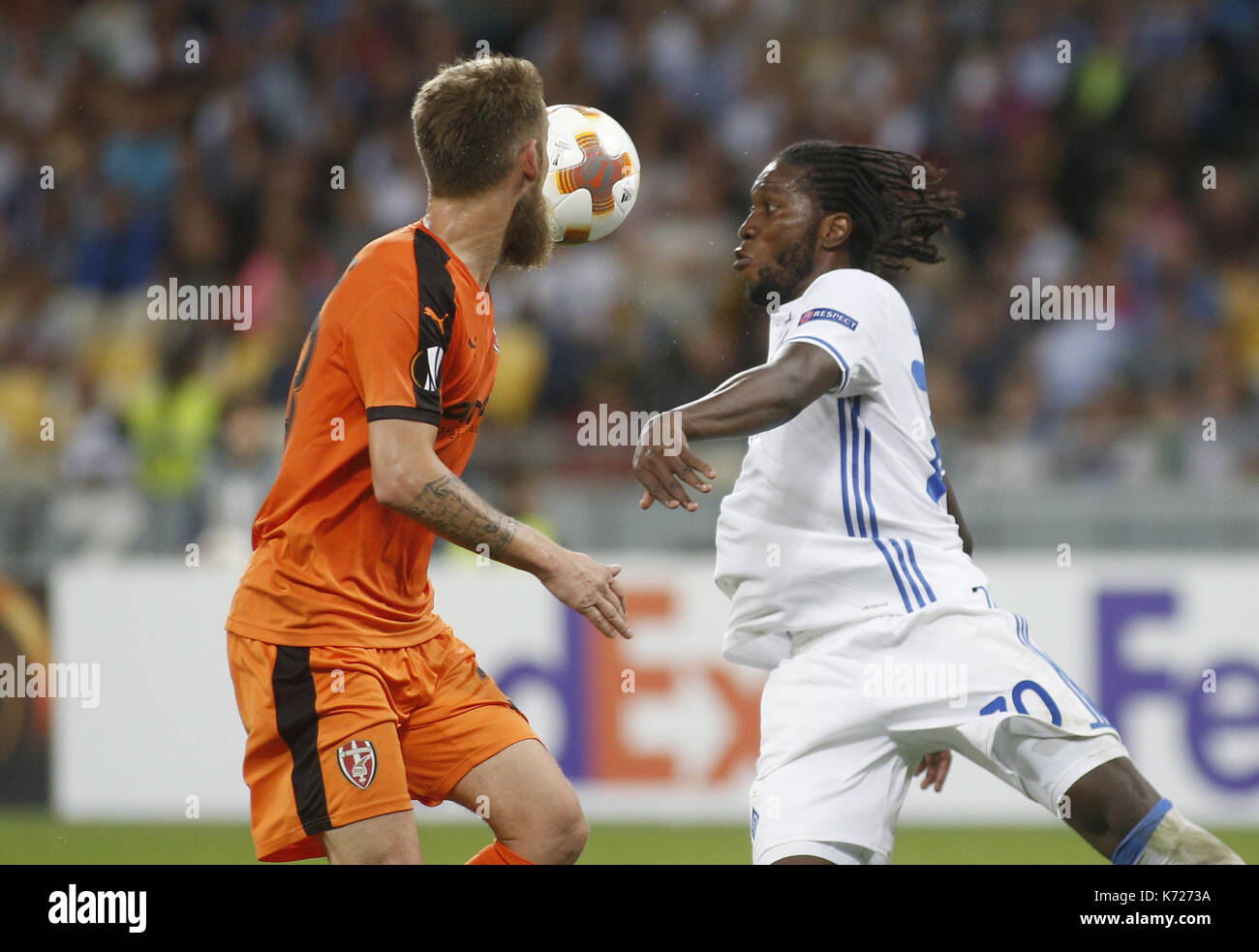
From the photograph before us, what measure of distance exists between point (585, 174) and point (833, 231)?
27.7 inches

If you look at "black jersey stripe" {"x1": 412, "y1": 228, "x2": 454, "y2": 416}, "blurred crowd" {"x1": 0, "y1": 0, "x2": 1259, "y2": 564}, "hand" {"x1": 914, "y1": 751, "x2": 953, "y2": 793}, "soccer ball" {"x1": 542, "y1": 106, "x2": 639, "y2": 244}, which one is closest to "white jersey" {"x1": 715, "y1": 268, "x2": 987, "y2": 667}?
"hand" {"x1": 914, "y1": 751, "x2": 953, "y2": 793}

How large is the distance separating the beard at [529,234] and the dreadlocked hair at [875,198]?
0.65m

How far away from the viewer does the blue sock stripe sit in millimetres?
3584

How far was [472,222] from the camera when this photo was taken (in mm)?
3951

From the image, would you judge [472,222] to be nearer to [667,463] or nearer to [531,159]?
[531,159]

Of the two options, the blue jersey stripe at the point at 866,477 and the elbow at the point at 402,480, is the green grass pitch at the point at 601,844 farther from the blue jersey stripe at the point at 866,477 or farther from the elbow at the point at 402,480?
the elbow at the point at 402,480

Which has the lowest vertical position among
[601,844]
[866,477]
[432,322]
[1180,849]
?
[601,844]

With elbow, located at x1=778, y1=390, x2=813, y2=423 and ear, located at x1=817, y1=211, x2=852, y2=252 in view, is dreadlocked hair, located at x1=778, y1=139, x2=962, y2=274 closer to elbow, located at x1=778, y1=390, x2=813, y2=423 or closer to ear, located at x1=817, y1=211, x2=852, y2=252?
ear, located at x1=817, y1=211, x2=852, y2=252

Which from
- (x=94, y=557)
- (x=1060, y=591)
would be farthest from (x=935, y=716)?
(x=94, y=557)

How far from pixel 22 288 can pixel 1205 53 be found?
803cm

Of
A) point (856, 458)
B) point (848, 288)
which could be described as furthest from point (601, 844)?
point (848, 288)

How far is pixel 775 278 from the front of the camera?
13.7 feet

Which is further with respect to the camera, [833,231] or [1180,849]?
[833,231]

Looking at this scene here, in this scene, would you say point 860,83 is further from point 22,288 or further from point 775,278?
point 775,278
